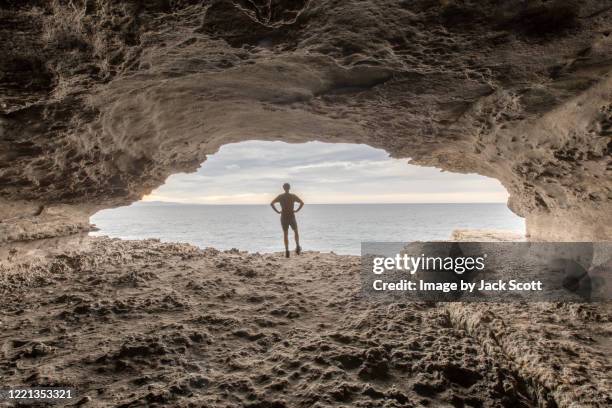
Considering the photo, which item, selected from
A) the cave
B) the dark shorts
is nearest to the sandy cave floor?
the cave

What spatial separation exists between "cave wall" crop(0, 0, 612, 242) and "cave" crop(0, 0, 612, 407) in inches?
0.9

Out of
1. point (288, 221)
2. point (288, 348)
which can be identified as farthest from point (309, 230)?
point (288, 348)

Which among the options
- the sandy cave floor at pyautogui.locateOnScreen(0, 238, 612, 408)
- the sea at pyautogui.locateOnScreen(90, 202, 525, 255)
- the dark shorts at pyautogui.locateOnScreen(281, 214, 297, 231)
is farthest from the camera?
the sea at pyautogui.locateOnScreen(90, 202, 525, 255)

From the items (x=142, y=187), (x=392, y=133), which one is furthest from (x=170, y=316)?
(x=392, y=133)

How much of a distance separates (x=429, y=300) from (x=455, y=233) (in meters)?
4.57

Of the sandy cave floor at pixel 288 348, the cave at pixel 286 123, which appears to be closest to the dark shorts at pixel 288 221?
the cave at pixel 286 123

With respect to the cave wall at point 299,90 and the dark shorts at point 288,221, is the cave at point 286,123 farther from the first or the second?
the dark shorts at point 288,221

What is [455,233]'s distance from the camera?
325 inches

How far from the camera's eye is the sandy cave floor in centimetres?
231

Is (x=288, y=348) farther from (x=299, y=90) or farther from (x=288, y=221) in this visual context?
(x=288, y=221)

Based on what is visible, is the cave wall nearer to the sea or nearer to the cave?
the cave

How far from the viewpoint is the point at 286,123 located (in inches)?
227

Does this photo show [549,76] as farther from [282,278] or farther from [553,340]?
[282,278]

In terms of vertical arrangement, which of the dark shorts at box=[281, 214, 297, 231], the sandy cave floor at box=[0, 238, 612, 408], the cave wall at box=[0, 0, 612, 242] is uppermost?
the cave wall at box=[0, 0, 612, 242]
